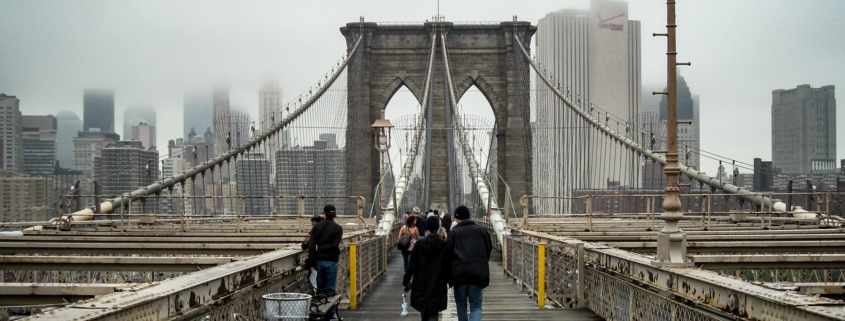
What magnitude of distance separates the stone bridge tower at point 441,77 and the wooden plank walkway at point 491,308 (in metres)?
37.4

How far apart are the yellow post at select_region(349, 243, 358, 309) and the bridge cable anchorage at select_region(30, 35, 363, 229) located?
38.3 ft

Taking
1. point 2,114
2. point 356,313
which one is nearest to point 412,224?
point 356,313

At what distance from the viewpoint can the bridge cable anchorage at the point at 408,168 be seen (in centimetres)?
2316

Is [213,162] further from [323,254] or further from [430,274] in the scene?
[430,274]

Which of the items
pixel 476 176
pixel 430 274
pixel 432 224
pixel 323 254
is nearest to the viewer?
pixel 430 274

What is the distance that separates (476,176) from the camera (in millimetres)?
34781

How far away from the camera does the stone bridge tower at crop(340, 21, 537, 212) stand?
55.1 metres

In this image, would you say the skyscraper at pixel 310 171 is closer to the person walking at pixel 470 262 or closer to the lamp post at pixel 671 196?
the person walking at pixel 470 262

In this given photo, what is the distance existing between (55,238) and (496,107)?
130 ft

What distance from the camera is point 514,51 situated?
185ft

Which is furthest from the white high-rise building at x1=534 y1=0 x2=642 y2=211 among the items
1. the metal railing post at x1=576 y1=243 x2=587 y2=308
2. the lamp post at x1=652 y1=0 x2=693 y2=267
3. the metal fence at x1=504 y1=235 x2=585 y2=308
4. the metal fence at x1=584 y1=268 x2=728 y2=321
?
the lamp post at x1=652 y1=0 x2=693 y2=267

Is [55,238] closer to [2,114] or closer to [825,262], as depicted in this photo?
[825,262]

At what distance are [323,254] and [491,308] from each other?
9.66ft

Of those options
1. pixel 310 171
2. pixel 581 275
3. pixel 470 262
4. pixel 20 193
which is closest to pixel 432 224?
pixel 470 262
